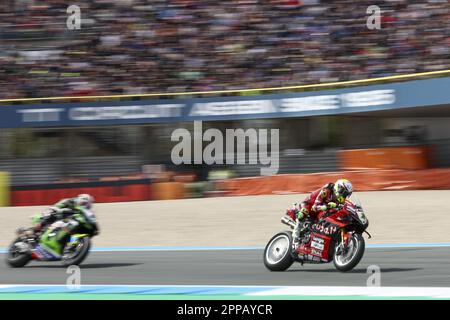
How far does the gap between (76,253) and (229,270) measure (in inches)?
85.7

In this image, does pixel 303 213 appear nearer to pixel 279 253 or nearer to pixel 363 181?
pixel 279 253

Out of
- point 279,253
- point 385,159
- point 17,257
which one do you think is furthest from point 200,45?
point 279,253

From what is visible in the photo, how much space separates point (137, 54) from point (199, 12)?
229cm

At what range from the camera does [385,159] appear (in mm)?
23812

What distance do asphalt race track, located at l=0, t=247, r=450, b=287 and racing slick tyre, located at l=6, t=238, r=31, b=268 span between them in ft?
0.45

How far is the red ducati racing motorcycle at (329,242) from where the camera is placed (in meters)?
10.2

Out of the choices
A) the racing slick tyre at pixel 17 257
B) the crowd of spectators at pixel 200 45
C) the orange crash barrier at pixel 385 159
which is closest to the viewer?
the racing slick tyre at pixel 17 257

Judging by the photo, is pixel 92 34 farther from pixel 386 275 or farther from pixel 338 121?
pixel 386 275

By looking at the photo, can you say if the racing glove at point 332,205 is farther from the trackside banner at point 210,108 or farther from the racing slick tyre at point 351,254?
the trackside banner at point 210,108

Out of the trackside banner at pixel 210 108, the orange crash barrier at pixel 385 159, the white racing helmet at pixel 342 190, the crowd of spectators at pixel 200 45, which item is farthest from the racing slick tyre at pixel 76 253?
the crowd of spectators at pixel 200 45

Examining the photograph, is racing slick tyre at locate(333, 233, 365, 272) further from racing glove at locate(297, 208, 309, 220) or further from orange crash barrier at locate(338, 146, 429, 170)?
orange crash barrier at locate(338, 146, 429, 170)

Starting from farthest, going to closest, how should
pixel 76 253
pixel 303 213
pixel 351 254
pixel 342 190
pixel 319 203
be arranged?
1. pixel 76 253
2. pixel 303 213
3. pixel 319 203
4. pixel 342 190
5. pixel 351 254

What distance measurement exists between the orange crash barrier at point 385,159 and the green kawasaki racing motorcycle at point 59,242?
511 inches

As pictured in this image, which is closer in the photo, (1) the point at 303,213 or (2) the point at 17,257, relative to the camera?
(1) the point at 303,213
